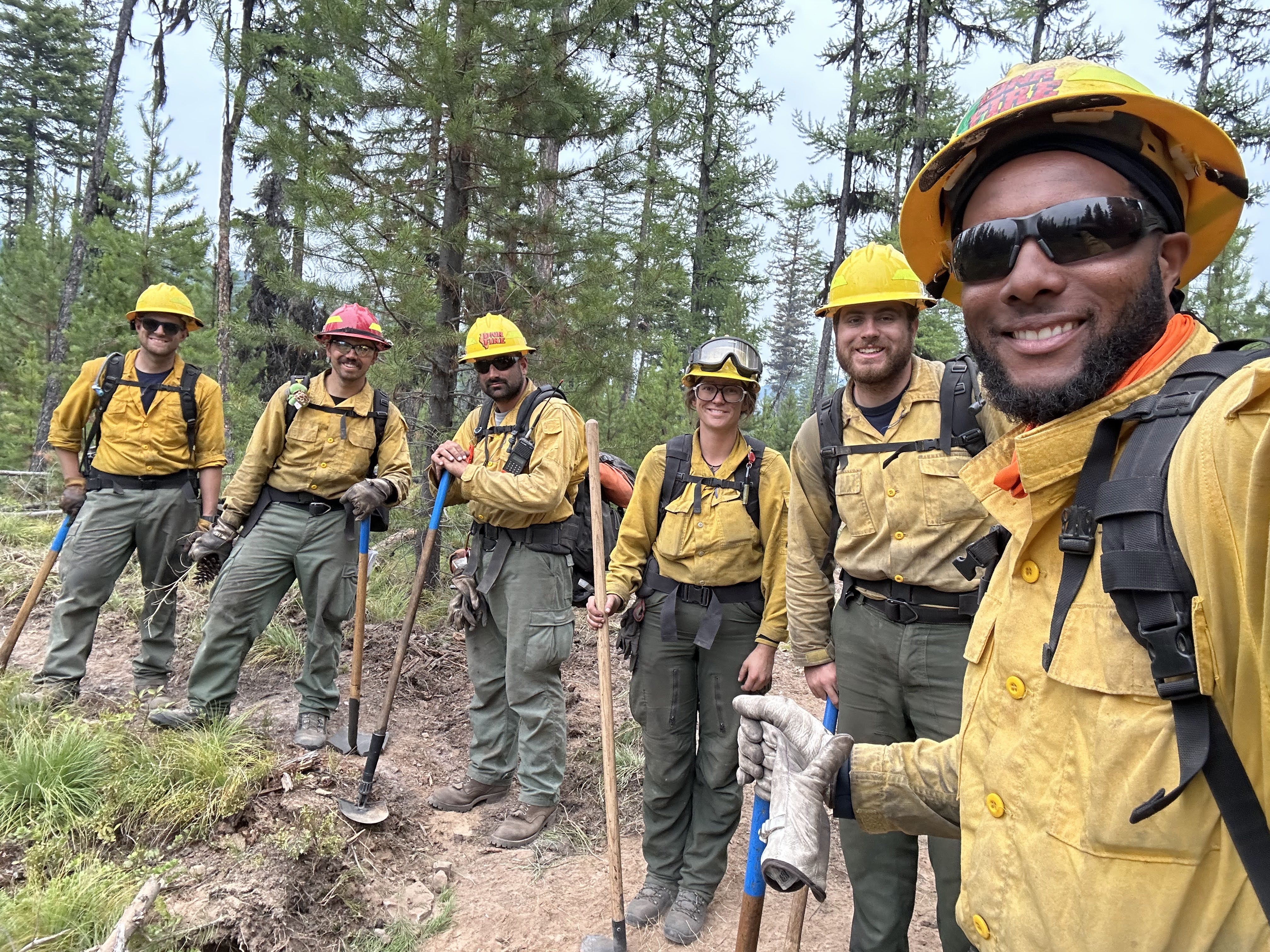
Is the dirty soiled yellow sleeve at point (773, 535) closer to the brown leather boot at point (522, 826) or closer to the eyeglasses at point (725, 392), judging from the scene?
the eyeglasses at point (725, 392)

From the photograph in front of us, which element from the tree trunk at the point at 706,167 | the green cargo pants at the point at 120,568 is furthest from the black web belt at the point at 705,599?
the tree trunk at the point at 706,167

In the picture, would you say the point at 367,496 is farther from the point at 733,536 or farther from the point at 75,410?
the point at 733,536

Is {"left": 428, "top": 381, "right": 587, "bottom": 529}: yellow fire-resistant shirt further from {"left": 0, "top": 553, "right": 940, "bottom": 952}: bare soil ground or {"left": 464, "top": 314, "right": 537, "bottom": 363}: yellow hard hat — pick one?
{"left": 0, "top": 553, "right": 940, "bottom": 952}: bare soil ground

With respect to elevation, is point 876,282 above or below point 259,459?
above

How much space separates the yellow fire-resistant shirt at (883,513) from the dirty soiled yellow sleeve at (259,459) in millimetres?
3500

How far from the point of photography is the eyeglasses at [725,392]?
343 cm

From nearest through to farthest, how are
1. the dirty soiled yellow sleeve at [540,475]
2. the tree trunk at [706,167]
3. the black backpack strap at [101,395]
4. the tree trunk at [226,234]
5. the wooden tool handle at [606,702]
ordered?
the wooden tool handle at [606,702] → the dirty soiled yellow sleeve at [540,475] → the black backpack strap at [101,395] → the tree trunk at [226,234] → the tree trunk at [706,167]

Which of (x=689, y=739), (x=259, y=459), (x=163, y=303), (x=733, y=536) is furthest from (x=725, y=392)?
(x=163, y=303)

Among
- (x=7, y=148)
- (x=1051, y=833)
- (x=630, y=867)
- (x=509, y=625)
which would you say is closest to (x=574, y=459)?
(x=509, y=625)

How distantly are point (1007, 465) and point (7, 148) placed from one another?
114ft

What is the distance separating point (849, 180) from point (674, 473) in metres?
17.6

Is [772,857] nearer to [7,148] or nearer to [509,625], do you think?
[509,625]

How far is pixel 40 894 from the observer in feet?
8.88

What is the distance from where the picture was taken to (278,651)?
19.3 ft
